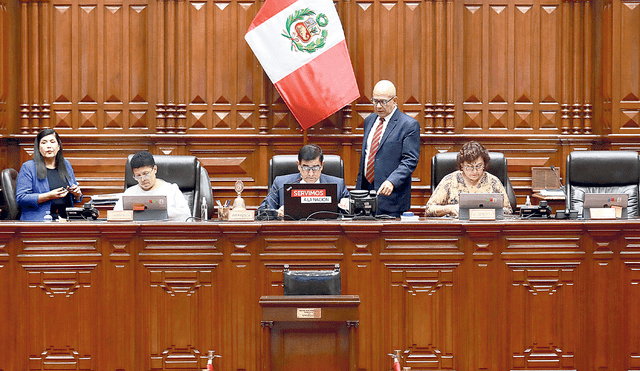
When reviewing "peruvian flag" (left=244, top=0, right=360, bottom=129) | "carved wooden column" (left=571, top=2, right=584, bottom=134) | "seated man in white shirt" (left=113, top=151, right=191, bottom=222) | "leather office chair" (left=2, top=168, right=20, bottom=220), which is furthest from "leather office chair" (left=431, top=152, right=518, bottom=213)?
"leather office chair" (left=2, top=168, right=20, bottom=220)

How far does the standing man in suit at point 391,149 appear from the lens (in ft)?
14.8

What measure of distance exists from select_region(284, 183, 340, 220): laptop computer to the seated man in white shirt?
767 mm

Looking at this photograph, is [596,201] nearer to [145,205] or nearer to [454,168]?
[454,168]

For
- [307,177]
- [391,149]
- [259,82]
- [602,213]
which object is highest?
[259,82]

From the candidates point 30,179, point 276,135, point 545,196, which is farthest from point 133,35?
point 545,196

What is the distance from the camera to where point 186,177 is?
14.4 feet

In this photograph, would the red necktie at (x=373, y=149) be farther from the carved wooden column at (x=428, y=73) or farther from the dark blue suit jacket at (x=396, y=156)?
the carved wooden column at (x=428, y=73)

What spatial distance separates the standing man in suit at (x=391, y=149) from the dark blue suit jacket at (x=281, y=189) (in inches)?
14.4

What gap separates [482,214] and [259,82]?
129 inches

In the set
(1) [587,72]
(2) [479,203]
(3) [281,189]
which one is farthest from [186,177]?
(1) [587,72]

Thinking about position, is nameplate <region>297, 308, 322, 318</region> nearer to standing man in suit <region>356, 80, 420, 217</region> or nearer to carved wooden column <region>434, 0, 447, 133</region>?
standing man in suit <region>356, 80, 420, 217</region>

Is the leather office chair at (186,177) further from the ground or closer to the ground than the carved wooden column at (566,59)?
closer to the ground

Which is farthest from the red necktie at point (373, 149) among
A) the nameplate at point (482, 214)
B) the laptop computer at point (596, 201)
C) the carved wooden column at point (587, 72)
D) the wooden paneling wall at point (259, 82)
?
the carved wooden column at point (587, 72)

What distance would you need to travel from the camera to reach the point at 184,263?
3.36 meters
